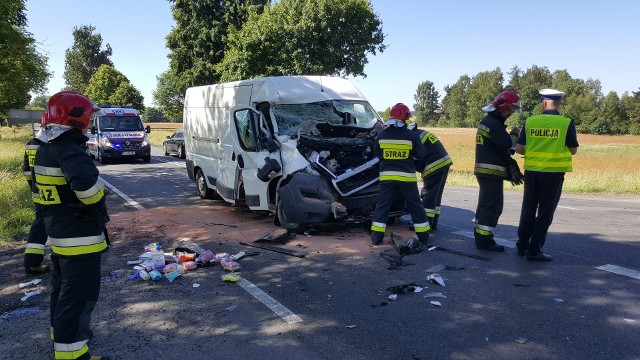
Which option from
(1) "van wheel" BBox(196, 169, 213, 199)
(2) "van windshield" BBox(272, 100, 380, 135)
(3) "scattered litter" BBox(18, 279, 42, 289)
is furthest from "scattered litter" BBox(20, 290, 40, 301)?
(1) "van wheel" BBox(196, 169, 213, 199)

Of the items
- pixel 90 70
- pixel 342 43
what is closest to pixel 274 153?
pixel 342 43

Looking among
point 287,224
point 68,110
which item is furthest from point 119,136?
point 68,110

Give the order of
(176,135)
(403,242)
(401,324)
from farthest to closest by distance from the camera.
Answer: (176,135)
(403,242)
(401,324)

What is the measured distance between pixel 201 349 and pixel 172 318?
0.73m

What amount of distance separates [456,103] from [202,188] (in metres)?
113

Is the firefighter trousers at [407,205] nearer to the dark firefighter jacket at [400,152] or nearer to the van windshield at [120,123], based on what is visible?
the dark firefighter jacket at [400,152]

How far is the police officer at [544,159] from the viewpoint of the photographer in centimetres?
524

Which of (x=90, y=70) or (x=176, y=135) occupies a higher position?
(x=90, y=70)

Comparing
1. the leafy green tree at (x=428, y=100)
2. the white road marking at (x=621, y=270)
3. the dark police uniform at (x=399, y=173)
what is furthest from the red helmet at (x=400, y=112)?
the leafy green tree at (x=428, y=100)

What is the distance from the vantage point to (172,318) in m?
4.11

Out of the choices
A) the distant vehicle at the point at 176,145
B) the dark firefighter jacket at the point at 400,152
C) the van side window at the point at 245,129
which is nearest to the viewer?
the dark firefighter jacket at the point at 400,152

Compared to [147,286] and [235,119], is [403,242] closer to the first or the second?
[147,286]

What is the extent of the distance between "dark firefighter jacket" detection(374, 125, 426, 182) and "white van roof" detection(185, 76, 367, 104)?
2356mm

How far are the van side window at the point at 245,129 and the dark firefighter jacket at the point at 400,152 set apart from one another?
2.46 metres
